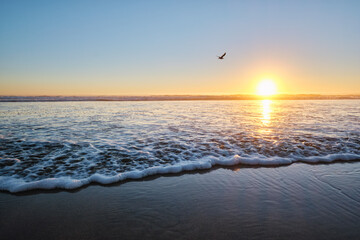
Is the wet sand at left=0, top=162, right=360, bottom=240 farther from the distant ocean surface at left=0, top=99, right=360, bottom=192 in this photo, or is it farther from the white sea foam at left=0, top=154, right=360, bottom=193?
the distant ocean surface at left=0, top=99, right=360, bottom=192

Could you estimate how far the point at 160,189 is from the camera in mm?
3619

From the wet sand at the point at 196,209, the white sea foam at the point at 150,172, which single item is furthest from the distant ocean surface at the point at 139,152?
the wet sand at the point at 196,209

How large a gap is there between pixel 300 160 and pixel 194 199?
11.1ft

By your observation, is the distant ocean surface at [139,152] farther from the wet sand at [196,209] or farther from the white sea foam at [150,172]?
the wet sand at [196,209]

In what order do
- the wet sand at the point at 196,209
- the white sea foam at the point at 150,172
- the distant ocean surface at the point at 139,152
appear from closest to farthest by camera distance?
the wet sand at the point at 196,209 < the white sea foam at the point at 150,172 < the distant ocean surface at the point at 139,152

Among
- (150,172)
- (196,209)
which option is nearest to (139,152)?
(150,172)

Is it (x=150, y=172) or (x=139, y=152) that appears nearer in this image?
(x=150, y=172)

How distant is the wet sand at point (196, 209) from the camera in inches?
97.8

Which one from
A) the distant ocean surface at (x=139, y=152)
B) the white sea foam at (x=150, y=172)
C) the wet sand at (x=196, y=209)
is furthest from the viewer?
the distant ocean surface at (x=139, y=152)

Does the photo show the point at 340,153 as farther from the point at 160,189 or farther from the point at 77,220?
the point at 77,220

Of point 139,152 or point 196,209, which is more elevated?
point 139,152

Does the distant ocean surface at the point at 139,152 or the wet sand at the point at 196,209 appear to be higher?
the distant ocean surface at the point at 139,152

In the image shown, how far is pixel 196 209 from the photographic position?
2973mm

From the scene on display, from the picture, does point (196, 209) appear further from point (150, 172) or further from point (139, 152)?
point (139, 152)
